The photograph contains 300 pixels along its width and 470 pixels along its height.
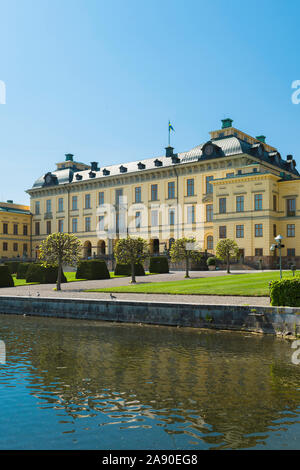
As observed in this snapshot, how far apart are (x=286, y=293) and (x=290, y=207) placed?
108ft

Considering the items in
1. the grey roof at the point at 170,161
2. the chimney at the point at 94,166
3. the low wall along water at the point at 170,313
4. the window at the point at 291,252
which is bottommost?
the low wall along water at the point at 170,313

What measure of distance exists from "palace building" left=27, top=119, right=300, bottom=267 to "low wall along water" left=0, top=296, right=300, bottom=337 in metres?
28.2

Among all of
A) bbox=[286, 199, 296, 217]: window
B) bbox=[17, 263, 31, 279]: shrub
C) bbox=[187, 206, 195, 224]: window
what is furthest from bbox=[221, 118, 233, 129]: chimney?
bbox=[17, 263, 31, 279]: shrub

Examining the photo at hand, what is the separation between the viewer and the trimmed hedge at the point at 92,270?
32.8 m

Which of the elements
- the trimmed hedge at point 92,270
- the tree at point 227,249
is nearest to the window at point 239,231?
the tree at point 227,249

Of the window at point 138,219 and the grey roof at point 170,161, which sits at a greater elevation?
the grey roof at point 170,161

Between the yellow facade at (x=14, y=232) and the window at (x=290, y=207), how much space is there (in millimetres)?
38449

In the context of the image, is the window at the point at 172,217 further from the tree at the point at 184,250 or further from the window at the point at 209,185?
the tree at the point at 184,250

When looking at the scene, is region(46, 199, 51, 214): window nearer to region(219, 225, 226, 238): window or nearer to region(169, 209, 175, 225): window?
region(169, 209, 175, 225): window

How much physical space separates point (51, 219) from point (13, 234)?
6.38 metres

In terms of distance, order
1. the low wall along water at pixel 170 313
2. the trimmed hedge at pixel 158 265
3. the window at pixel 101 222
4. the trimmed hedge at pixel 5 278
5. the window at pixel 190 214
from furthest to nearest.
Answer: the window at pixel 101 222 → the window at pixel 190 214 → the trimmed hedge at pixel 158 265 → the trimmed hedge at pixel 5 278 → the low wall along water at pixel 170 313

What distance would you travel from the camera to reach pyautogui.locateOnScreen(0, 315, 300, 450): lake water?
19.8ft

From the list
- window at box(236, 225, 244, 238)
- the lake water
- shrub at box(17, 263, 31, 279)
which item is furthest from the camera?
window at box(236, 225, 244, 238)

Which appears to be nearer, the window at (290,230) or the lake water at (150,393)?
the lake water at (150,393)
